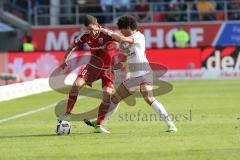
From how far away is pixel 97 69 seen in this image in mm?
14547

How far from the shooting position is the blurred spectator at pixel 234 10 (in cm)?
3808

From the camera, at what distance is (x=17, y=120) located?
16906mm

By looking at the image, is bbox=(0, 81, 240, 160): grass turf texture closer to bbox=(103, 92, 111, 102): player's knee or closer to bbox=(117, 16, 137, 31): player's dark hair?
bbox=(103, 92, 111, 102): player's knee

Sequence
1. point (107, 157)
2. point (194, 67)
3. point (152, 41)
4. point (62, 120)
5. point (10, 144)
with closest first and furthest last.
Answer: point (107, 157)
point (10, 144)
point (62, 120)
point (194, 67)
point (152, 41)

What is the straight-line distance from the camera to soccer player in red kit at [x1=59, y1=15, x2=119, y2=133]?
14.2 metres

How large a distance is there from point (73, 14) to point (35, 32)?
88.5 inches

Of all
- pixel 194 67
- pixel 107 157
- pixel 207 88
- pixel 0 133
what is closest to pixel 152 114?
pixel 0 133

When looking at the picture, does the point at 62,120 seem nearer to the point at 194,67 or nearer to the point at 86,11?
the point at 194,67

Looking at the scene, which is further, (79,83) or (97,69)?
(97,69)

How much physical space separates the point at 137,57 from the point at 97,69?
131cm

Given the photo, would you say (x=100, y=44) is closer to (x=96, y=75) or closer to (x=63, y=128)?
(x=96, y=75)

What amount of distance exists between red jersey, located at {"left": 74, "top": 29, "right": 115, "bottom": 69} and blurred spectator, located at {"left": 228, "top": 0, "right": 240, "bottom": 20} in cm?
2418

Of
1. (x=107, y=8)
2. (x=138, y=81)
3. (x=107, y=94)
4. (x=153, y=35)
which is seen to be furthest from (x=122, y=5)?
(x=138, y=81)

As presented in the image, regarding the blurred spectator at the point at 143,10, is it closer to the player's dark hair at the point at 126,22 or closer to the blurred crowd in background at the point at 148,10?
the blurred crowd in background at the point at 148,10
